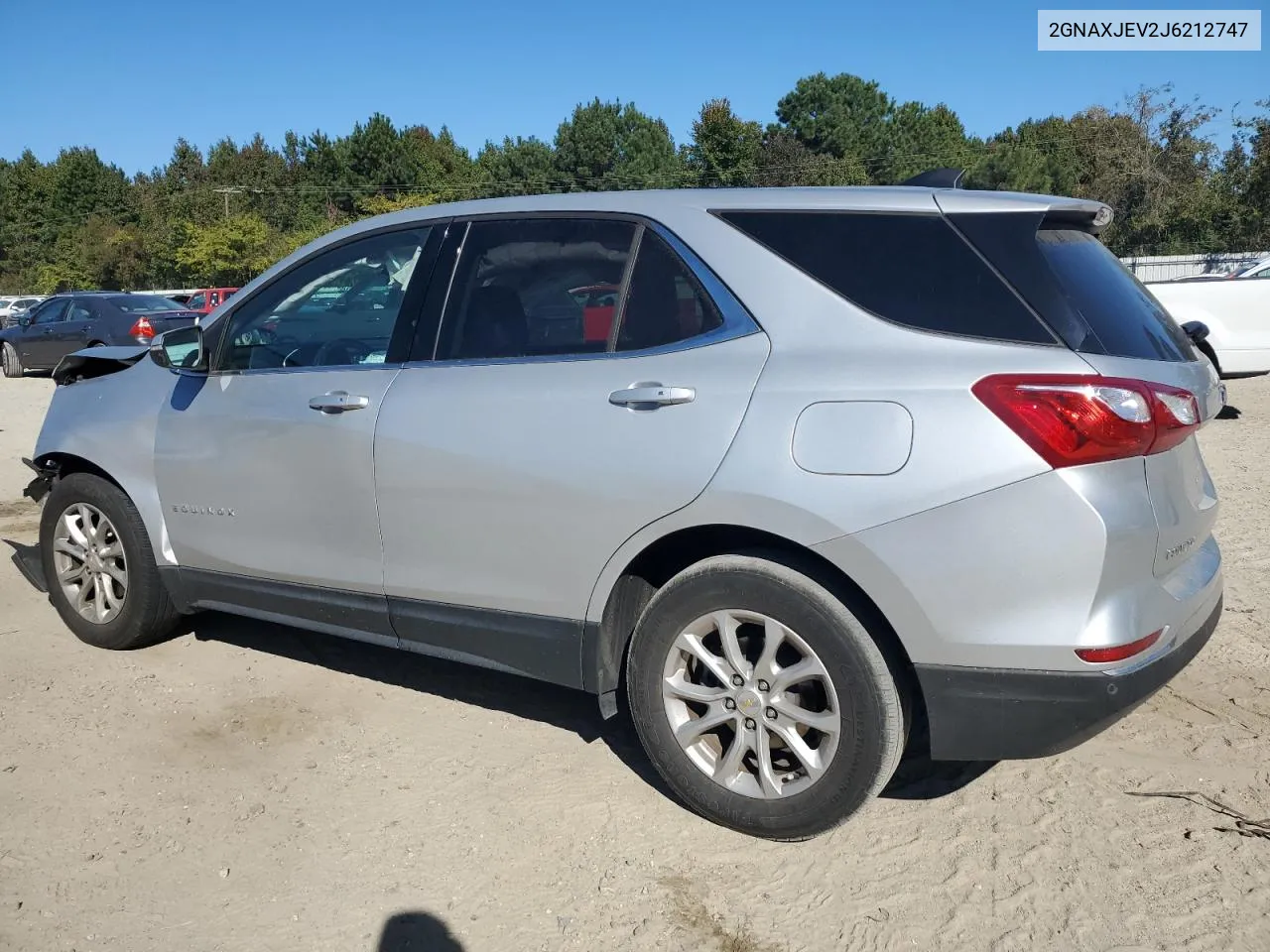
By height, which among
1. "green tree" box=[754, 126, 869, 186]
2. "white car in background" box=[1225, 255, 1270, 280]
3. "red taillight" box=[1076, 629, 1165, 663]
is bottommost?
"red taillight" box=[1076, 629, 1165, 663]

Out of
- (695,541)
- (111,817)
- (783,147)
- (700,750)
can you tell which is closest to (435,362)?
(695,541)

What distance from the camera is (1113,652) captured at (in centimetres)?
263

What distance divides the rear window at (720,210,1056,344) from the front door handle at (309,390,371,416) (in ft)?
4.86

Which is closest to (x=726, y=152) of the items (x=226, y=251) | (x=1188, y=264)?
(x=226, y=251)

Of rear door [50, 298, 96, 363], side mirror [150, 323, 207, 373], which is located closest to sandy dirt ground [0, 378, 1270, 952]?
side mirror [150, 323, 207, 373]

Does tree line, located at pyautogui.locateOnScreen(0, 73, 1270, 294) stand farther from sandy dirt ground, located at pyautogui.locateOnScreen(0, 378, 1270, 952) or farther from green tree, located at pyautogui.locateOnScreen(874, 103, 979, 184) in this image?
sandy dirt ground, located at pyautogui.locateOnScreen(0, 378, 1270, 952)

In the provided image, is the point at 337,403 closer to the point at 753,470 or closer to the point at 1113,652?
the point at 753,470

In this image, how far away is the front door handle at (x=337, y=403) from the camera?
3680mm

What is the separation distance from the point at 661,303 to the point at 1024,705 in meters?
1.55

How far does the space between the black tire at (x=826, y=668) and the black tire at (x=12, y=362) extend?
754 inches

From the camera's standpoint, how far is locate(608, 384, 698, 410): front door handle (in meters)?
3.04

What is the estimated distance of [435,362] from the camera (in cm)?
361

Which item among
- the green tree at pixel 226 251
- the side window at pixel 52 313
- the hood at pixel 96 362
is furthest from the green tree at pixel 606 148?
the hood at pixel 96 362

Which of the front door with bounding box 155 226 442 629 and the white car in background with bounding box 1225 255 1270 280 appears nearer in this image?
the front door with bounding box 155 226 442 629
